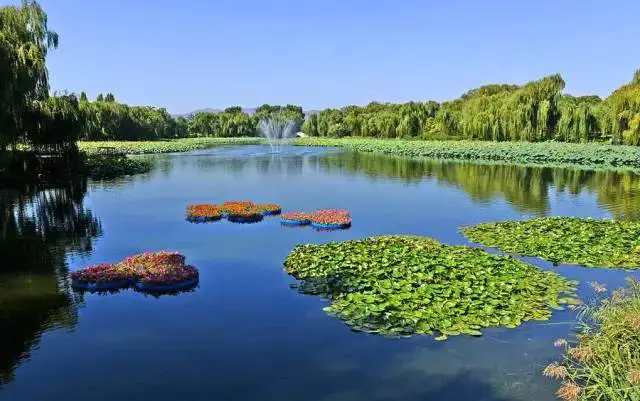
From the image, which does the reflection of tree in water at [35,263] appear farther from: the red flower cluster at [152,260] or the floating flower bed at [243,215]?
the floating flower bed at [243,215]

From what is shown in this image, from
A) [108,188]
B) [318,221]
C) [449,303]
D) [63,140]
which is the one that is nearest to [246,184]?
[108,188]

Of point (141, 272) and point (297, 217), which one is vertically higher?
point (297, 217)

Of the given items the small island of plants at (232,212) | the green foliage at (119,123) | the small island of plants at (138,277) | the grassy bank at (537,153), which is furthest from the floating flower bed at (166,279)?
the green foliage at (119,123)

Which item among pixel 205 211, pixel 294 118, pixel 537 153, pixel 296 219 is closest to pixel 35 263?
pixel 205 211

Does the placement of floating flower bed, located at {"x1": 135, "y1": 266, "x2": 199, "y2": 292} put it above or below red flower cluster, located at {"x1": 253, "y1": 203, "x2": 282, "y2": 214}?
below

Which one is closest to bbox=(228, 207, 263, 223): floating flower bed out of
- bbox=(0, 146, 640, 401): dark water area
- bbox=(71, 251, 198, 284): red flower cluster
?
bbox=(0, 146, 640, 401): dark water area

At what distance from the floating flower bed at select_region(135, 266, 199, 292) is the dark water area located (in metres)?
0.32

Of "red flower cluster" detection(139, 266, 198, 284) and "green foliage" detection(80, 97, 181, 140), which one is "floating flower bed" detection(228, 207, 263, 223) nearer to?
"red flower cluster" detection(139, 266, 198, 284)

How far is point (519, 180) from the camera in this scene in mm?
34781

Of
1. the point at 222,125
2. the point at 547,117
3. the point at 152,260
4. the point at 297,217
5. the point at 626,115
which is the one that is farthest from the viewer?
the point at 222,125

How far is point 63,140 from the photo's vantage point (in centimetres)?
3406

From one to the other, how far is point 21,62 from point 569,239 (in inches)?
1042

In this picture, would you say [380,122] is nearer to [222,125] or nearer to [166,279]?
[222,125]

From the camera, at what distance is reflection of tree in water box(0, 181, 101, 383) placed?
9.81m
